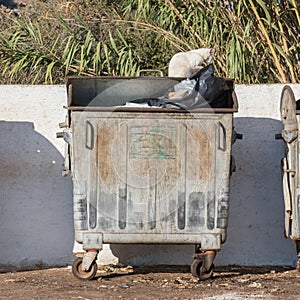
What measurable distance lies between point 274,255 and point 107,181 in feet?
6.08

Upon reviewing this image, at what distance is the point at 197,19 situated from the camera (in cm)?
937

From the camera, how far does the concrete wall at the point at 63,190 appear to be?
6.97 metres

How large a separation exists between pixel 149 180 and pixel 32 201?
139 cm

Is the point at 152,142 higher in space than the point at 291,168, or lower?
higher

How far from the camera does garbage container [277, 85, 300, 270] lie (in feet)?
20.7

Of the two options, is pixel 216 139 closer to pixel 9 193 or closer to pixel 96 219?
pixel 96 219

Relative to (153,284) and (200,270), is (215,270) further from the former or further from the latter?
(153,284)

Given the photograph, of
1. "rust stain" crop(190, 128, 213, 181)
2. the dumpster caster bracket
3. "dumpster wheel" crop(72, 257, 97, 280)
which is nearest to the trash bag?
"rust stain" crop(190, 128, 213, 181)

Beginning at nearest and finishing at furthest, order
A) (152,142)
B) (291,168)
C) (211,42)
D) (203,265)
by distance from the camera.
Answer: (152,142) < (203,265) < (291,168) < (211,42)

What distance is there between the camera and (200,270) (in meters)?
6.20

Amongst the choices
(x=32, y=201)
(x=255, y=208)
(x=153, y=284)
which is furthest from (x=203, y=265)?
(x=32, y=201)

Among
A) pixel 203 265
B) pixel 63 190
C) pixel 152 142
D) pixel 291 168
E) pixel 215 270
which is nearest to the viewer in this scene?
pixel 152 142

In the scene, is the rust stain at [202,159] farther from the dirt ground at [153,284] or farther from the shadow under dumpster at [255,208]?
the shadow under dumpster at [255,208]

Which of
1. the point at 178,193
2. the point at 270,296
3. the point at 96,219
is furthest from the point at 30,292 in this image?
the point at 270,296
